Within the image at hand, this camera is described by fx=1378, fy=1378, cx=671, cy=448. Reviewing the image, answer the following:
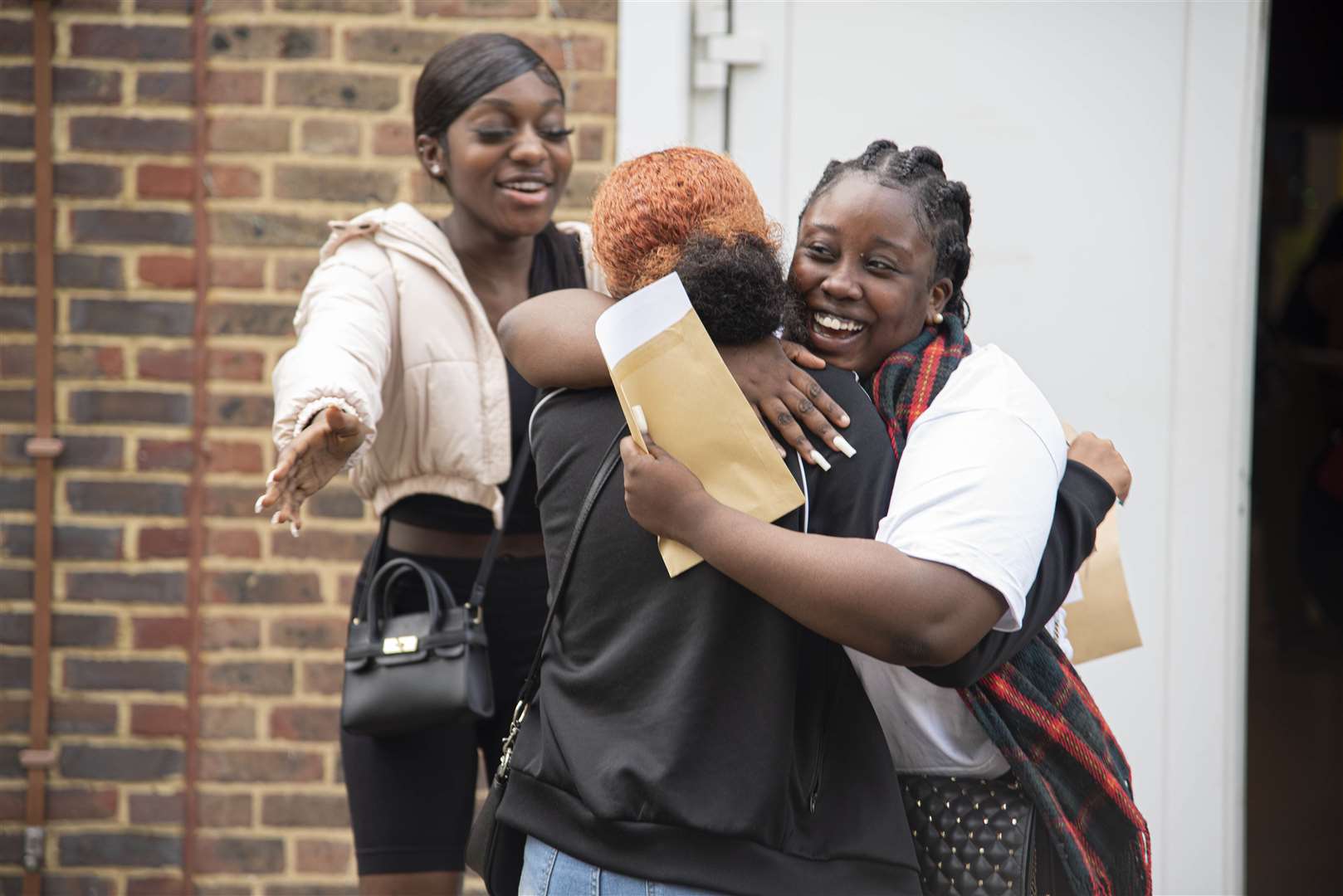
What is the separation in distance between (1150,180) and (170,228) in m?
2.36

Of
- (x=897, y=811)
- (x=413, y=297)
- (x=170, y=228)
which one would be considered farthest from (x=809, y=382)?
(x=170, y=228)

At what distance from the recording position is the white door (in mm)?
3215

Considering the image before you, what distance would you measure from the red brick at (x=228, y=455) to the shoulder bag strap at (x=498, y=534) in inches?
43.7

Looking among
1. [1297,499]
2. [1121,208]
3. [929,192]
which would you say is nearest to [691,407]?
[929,192]

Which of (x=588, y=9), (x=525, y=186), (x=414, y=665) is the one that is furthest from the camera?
(x=588, y=9)

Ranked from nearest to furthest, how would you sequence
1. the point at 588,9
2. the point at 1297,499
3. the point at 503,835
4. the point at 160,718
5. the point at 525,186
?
the point at 503,835 → the point at 525,186 → the point at 588,9 → the point at 160,718 → the point at 1297,499

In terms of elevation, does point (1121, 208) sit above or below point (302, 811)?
above

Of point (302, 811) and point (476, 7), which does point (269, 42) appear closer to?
point (476, 7)

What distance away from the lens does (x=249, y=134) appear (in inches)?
133

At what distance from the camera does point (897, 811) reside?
5.15 feet

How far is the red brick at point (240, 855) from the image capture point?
11.4 feet

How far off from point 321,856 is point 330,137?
5.89 feet

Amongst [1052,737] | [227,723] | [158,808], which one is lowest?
[158,808]

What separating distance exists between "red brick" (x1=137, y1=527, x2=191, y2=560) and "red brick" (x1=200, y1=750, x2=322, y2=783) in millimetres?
503
